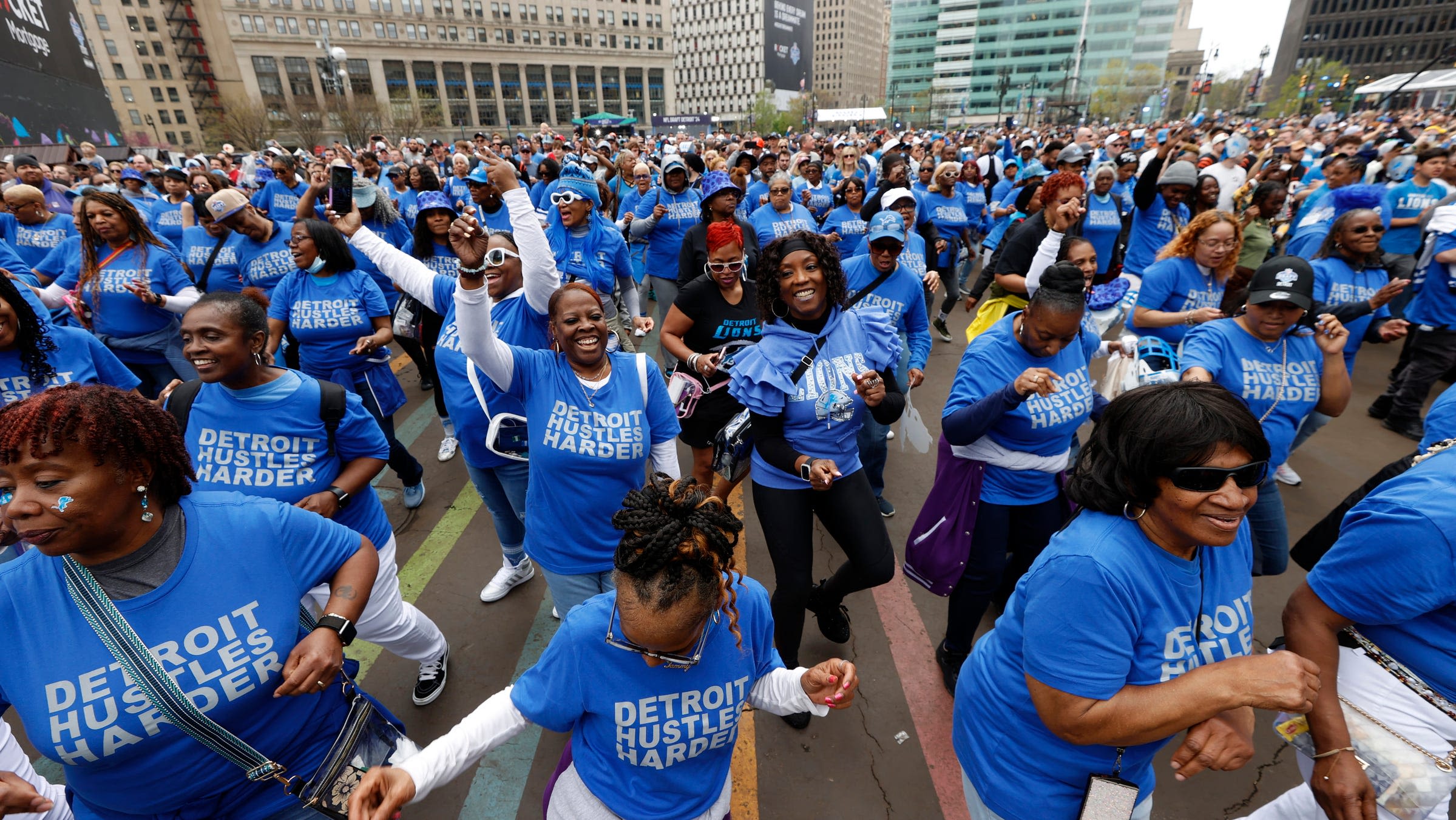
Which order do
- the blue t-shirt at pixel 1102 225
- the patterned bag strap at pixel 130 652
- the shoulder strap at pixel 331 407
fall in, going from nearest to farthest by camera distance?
1. the patterned bag strap at pixel 130 652
2. the shoulder strap at pixel 331 407
3. the blue t-shirt at pixel 1102 225

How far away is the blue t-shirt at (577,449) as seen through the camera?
273 centimetres

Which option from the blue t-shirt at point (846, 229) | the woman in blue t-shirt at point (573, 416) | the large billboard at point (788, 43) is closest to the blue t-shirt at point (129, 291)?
the woman in blue t-shirt at point (573, 416)

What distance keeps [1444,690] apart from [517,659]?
3.82 metres

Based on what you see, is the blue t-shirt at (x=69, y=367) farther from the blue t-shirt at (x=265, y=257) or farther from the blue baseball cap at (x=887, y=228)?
the blue baseball cap at (x=887, y=228)

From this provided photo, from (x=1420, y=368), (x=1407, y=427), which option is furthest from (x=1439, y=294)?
(x=1407, y=427)

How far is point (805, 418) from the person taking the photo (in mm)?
2988

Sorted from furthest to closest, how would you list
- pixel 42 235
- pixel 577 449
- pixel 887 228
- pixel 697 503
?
pixel 42 235 < pixel 887 228 < pixel 577 449 < pixel 697 503

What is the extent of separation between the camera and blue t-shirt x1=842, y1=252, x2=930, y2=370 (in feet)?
15.0

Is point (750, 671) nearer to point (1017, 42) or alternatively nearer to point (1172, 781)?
point (1172, 781)

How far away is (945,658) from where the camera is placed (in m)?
3.44

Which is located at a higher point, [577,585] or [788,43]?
[788,43]

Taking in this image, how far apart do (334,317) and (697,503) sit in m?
3.98

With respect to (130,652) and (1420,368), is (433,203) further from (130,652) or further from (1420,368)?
(1420,368)

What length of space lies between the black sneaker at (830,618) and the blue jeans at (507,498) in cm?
170
